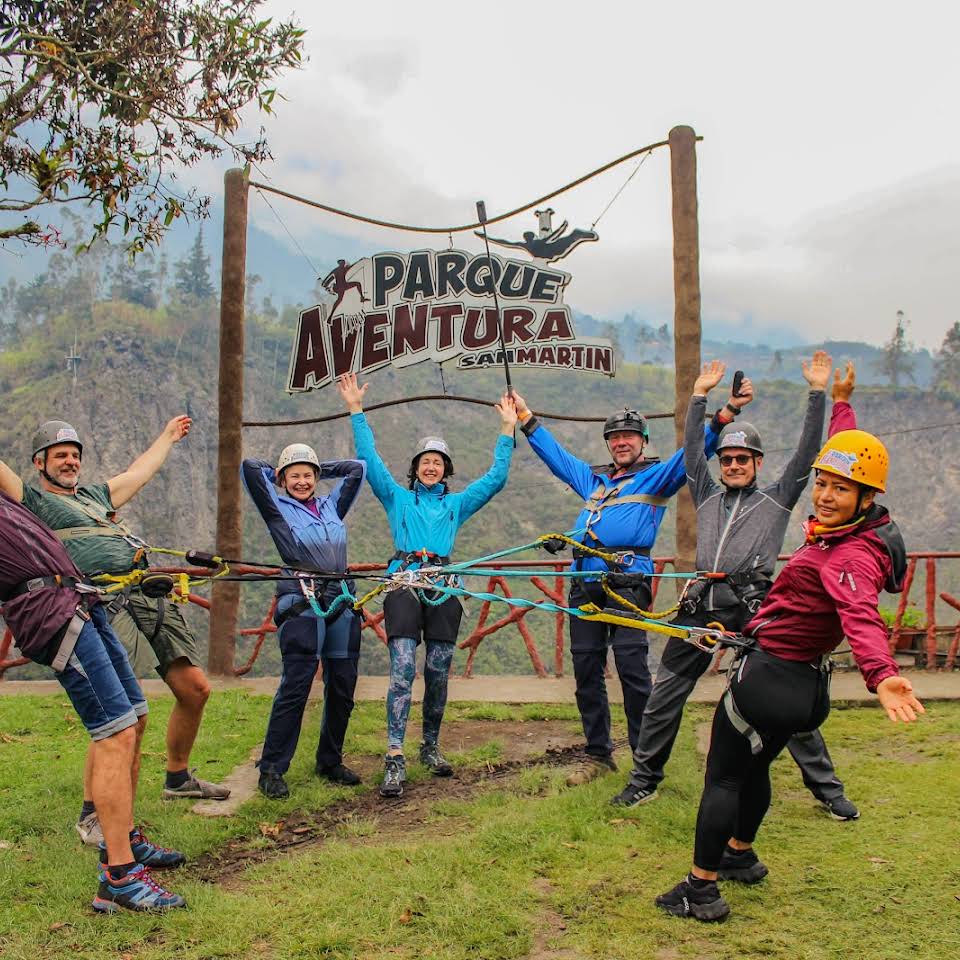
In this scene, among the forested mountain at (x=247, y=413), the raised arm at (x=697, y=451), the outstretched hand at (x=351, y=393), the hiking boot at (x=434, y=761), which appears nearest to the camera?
the raised arm at (x=697, y=451)

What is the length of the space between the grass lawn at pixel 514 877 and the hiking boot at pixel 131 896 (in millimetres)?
68

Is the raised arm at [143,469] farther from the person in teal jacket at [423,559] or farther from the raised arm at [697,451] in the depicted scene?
the raised arm at [697,451]

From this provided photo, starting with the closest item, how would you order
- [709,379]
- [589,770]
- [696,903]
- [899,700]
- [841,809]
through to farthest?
1. [899,700]
2. [696,903]
3. [841,809]
4. [709,379]
5. [589,770]

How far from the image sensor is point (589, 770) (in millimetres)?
6113

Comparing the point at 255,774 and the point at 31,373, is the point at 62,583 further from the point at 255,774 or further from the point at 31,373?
the point at 31,373

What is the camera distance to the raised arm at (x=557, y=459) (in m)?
6.49

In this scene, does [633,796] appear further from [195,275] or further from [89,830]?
[195,275]

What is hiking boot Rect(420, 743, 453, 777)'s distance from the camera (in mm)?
6523

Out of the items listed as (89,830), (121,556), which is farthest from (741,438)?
(89,830)

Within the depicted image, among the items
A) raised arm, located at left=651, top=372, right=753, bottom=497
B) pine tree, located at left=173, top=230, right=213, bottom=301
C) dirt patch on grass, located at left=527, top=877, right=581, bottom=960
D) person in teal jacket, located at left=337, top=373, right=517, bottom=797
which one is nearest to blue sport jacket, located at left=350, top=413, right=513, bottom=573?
person in teal jacket, located at left=337, top=373, right=517, bottom=797

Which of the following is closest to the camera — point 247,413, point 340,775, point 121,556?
point 121,556

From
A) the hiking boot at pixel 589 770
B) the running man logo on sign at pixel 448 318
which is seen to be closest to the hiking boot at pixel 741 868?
the hiking boot at pixel 589 770

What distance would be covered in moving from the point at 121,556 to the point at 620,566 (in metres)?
3.08

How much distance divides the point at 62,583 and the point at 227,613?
233 inches
